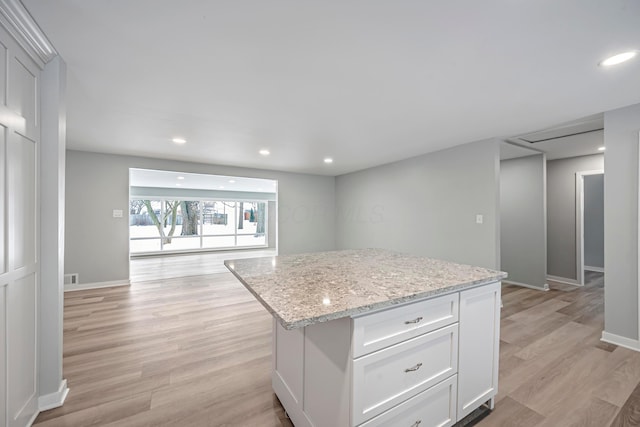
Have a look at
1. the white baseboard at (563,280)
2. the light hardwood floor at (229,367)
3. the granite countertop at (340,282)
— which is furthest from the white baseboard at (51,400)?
the white baseboard at (563,280)

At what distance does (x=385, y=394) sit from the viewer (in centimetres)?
115

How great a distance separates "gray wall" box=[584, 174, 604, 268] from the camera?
5.60 m

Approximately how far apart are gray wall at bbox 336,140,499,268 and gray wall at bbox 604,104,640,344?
3.28ft

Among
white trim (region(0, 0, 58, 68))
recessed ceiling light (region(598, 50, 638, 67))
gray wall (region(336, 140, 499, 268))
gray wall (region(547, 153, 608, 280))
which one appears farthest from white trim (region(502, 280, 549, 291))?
white trim (region(0, 0, 58, 68))

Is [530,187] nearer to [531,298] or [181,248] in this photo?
[531,298]

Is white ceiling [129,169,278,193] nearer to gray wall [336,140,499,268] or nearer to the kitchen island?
gray wall [336,140,499,268]

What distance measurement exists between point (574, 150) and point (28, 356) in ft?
21.5

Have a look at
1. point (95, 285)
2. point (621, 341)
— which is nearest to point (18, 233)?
point (95, 285)

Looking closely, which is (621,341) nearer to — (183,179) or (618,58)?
(618,58)

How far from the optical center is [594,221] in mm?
5676

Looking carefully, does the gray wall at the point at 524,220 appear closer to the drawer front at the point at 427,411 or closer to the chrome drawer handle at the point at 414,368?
the drawer front at the point at 427,411

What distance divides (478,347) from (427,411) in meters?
0.48

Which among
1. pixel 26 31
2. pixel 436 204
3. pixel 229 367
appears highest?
pixel 26 31

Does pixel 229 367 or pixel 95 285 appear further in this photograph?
pixel 95 285
